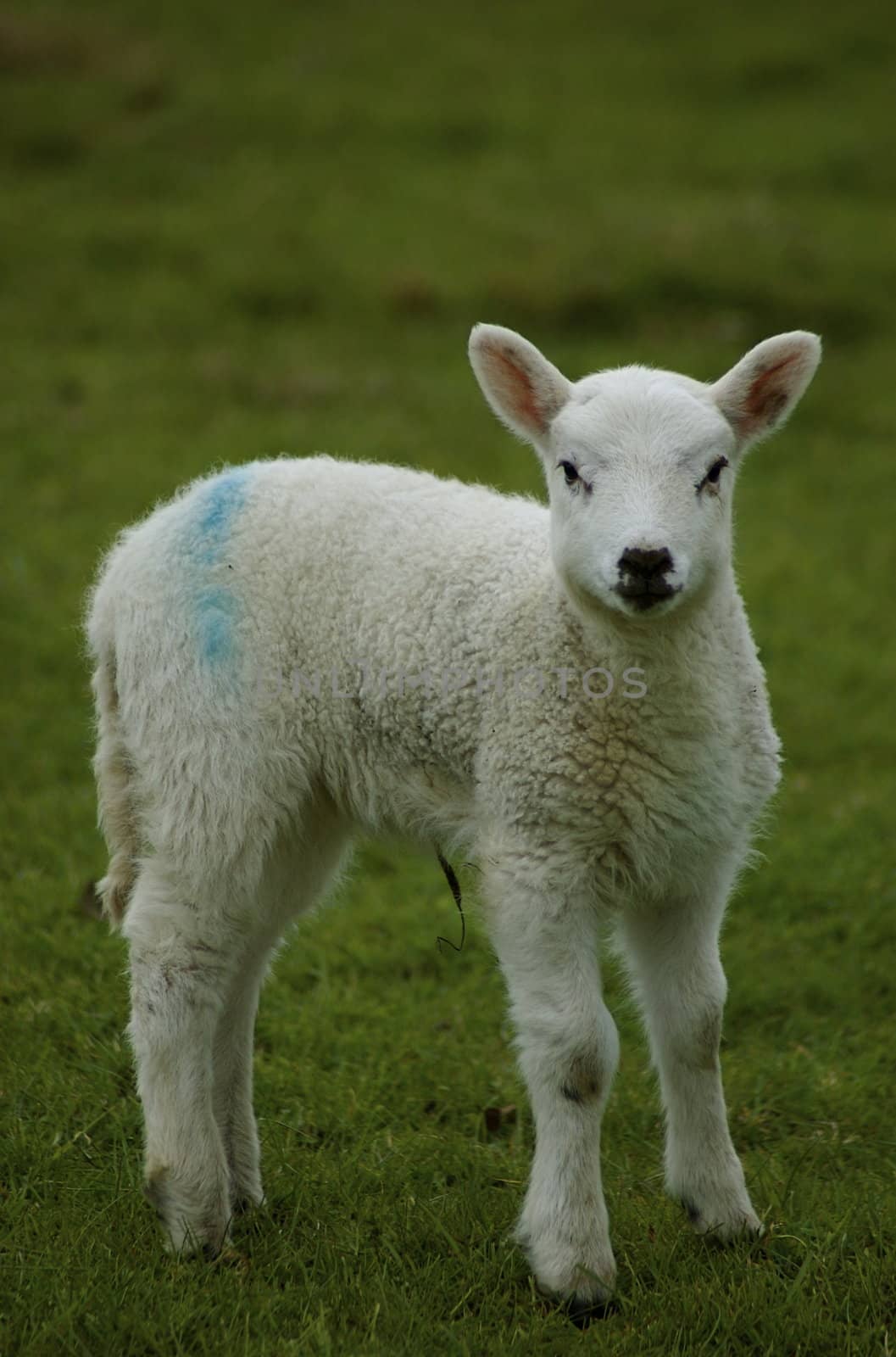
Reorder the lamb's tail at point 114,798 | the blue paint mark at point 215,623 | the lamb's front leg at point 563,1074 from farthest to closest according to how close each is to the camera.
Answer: the lamb's tail at point 114,798
the blue paint mark at point 215,623
the lamb's front leg at point 563,1074

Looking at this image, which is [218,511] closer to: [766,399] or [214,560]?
[214,560]

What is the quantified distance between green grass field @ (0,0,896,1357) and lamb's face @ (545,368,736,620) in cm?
171

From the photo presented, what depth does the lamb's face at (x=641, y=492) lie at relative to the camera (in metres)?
3.73

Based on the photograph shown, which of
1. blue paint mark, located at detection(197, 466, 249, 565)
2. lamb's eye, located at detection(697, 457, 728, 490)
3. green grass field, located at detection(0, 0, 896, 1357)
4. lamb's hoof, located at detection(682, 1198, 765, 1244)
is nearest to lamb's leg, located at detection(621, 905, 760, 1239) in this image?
lamb's hoof, located at detection(682, 1198, 765, 1244)

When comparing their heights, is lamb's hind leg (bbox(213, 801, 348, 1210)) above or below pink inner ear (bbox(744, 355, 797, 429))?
below

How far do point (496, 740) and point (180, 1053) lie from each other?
114 cm

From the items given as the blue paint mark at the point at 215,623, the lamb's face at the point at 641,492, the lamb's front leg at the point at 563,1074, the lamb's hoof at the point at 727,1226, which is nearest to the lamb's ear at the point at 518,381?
the lamb's face at the point at 641,492

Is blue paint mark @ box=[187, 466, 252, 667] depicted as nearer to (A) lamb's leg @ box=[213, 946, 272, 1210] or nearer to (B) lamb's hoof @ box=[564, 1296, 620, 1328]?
(A) lamb's leg @ box=[213, 946, 272, 1210]

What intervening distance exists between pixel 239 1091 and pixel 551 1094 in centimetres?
101

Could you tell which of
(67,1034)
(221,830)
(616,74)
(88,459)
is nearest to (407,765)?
(221,830)

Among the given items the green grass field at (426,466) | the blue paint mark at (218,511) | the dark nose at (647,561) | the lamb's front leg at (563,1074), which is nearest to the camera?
the dark nose at (647,561)

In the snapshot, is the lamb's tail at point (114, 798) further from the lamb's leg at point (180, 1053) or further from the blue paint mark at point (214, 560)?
the blue paint mark at point (214, 560)

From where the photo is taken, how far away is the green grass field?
405 centimetres

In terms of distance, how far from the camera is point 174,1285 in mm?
3854
